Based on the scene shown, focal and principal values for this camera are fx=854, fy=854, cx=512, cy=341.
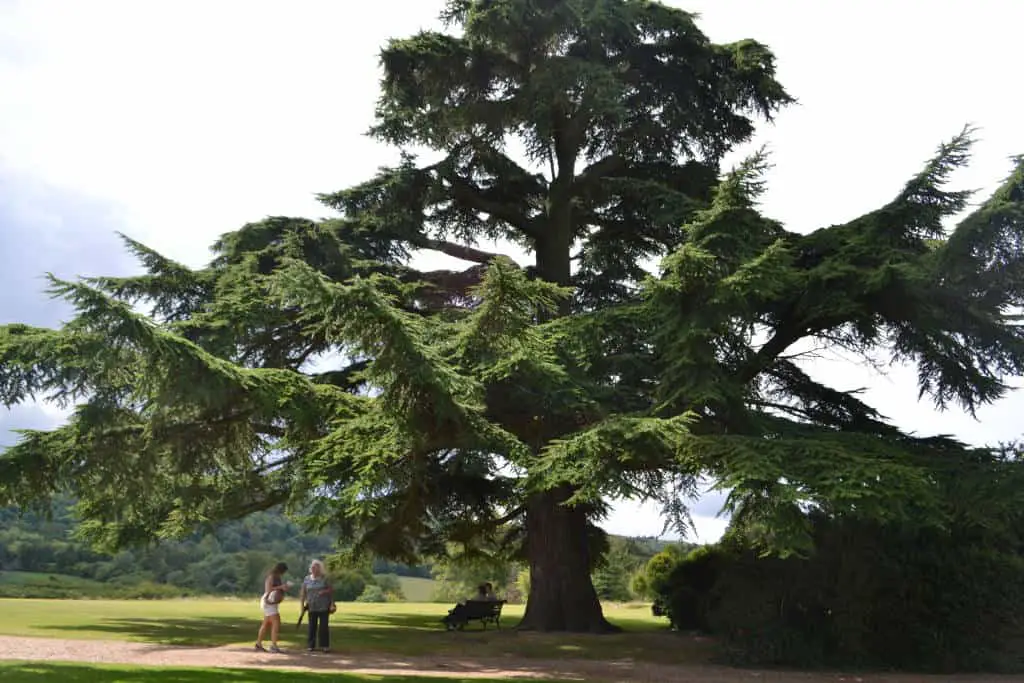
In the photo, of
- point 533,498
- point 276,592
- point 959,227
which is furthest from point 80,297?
point 959,227

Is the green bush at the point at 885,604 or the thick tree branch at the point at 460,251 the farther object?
the thick tree branch at the point at 460,251

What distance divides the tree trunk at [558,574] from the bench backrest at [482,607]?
140 cm

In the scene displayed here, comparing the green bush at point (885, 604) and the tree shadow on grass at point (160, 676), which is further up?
the green bush at point (885, 604)

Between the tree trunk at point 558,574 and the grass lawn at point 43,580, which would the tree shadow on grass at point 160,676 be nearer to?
the tree trunk at point 558,574

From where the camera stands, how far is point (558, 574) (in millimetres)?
20062

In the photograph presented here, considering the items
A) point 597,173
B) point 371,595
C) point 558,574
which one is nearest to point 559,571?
point 558,574

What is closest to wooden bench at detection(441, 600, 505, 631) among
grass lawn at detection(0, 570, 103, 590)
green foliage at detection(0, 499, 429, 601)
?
green foliage at detection(0, 499, 429, 601)

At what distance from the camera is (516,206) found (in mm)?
23672

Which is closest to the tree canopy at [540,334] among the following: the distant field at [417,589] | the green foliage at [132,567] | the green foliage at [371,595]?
the green foliage at [132,567]

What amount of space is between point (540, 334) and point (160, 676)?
790cm

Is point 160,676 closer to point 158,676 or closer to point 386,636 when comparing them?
point 158,676

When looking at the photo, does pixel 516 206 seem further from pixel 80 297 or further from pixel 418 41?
pixel 80 297

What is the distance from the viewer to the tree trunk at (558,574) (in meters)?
19.7

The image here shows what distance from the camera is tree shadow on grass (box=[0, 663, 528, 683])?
10562mm
